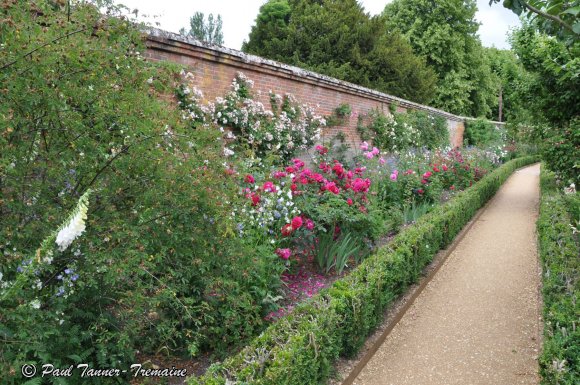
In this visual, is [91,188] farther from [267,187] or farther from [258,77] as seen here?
[258,77]

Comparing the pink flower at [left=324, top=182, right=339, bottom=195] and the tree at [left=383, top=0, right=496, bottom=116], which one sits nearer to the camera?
the pink flower at [left=324, top=182, right=339, bottom=195]

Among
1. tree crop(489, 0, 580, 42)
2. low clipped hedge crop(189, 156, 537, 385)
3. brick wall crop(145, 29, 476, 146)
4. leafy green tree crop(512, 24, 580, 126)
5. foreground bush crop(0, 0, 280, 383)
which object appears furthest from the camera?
leafy green tree crop(512, 24, 580, 126)

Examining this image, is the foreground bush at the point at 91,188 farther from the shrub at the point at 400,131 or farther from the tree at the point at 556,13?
the shrub at the point at 400,131

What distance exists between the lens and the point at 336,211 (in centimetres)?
471

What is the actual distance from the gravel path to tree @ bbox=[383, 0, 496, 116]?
25042mm

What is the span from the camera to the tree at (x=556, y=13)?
2.18 m

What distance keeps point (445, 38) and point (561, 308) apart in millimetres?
29317

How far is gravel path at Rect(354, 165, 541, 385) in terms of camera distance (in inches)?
131

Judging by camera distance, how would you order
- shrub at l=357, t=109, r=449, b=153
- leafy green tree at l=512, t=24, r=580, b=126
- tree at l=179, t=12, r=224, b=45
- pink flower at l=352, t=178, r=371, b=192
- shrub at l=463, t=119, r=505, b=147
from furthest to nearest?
tree at l=179, t=12, r=224, b=45 → shrub at l=463, t=119, r=505, b=147 → shrub at l=357, t=109, r=449, b=153 → leafy green tree at l=512, t=24, r=580, b=126 → pink flower at l=352, t=178, r=371, b=192

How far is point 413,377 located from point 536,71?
7.42 metres

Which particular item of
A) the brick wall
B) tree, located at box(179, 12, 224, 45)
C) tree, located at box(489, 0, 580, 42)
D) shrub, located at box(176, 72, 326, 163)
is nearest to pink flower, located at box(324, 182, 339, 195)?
shrub, located at box(176, 72, 326, 163)

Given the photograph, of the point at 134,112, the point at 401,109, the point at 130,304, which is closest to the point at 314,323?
the point at 130,304

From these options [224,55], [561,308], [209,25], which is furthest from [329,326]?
[209,25]

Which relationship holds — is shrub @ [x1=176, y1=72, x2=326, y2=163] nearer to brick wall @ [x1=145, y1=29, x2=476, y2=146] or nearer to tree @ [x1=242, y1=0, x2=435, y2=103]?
brick wall @ [x1=145, y1=29, x2=476, y2=146]
